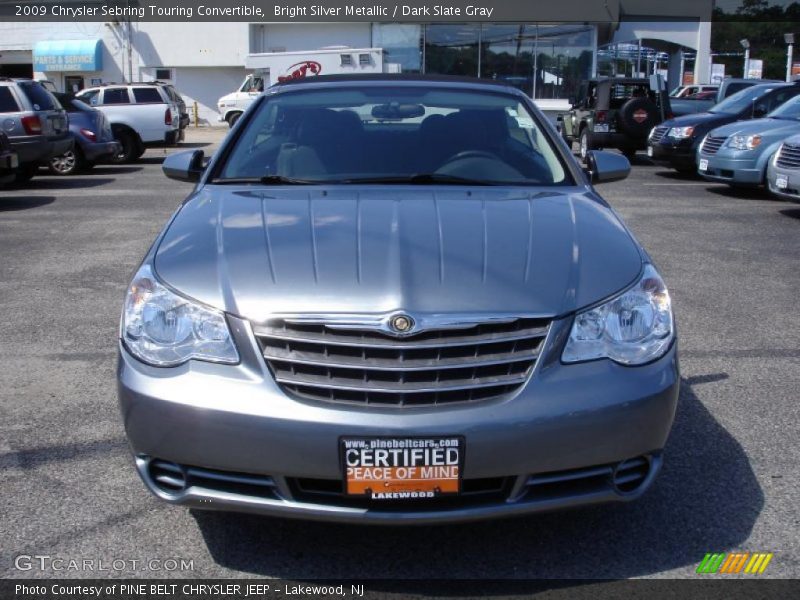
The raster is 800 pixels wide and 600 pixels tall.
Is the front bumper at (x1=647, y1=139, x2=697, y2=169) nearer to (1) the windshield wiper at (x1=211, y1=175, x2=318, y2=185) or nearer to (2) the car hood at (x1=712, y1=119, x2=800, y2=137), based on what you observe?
(2) the car hood at (x1=712, y1=119, x2=800, y2=137)

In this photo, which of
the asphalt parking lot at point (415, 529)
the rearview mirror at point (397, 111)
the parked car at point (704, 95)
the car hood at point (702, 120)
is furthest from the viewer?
the parked car at point (704, 95)

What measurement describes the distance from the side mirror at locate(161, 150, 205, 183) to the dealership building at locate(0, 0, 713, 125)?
1076 inches

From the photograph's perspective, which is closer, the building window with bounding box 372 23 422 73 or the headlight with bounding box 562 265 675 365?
the headlight with bounding box 562 265 675 365

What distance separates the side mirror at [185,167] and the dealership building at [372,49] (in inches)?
1076

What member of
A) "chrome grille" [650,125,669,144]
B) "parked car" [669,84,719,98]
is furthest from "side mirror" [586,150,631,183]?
"parked car" [669,84,719,98]

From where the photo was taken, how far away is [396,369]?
279 cm

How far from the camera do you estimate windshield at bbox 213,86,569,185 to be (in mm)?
4223

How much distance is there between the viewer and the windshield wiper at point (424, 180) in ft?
13.4

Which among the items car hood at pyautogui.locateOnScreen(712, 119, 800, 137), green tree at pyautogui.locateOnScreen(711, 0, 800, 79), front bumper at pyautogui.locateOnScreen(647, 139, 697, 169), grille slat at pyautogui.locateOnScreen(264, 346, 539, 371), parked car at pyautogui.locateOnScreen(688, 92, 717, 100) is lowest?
front bumper at pyautogui.locateOnScreen(647, 139, 697, 169)

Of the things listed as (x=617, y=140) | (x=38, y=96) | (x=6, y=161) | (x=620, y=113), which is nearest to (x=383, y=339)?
(x=6, y=161)

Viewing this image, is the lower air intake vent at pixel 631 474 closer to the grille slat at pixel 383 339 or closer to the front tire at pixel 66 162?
the grille slat at pixel 383 339

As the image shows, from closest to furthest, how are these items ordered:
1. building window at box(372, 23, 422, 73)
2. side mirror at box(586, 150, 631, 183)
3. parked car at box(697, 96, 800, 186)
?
1. side mirror at box(586, 150, 631, 183)
2. parked car at box(697, 96, 800, 186)
3. building window at box(372, 23, 422, 73)

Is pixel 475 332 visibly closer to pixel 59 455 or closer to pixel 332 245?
pixel 332 245

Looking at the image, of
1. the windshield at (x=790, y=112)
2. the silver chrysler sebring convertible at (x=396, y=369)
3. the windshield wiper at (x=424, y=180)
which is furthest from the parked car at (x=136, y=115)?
the silver chrysler sebring convertible at (x=396, y=369)
